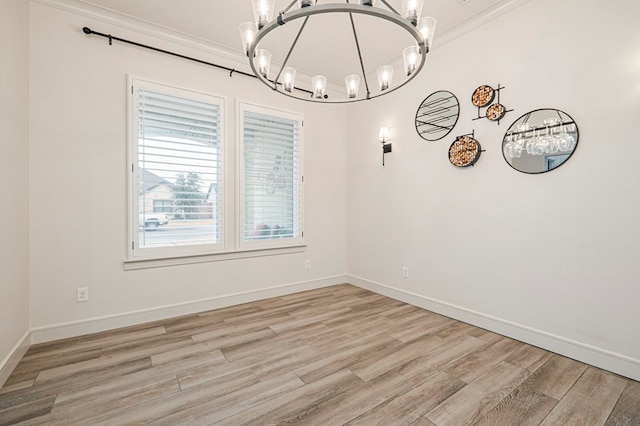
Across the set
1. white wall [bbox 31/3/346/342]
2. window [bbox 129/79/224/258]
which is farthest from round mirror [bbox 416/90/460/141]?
window [bbox 129/79/224/258]

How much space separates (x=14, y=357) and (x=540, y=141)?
4460 millimetres

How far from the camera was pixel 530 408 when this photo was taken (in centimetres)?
173

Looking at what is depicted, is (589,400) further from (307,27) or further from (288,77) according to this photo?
(307,27)

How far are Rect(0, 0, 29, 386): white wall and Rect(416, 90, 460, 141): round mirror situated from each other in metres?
3.70

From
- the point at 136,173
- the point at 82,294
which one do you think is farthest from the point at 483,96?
the point at 82,294

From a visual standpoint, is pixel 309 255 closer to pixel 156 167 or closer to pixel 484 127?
pixel 156 167

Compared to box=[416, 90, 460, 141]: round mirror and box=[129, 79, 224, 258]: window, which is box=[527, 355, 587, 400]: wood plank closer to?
box=[416, 90, 460, 141]: round mirror

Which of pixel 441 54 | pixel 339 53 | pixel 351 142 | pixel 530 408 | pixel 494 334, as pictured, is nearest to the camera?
pixel 530 408

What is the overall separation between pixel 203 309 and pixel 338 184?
2.53 m

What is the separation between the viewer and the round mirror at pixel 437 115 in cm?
310

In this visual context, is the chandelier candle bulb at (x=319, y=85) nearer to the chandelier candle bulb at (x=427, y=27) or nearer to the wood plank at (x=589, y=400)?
the chandelier candle bulb at (x=427, y=27)

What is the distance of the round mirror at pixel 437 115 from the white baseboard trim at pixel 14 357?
4158mm

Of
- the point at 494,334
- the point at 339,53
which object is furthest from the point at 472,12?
the point at 494,334

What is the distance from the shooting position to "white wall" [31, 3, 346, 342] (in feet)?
8.17
